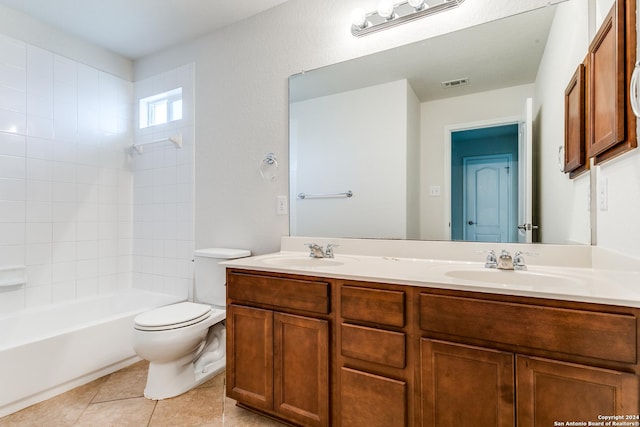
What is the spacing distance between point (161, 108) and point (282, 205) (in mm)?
1713

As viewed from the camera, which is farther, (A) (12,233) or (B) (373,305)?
(A) (12,233)

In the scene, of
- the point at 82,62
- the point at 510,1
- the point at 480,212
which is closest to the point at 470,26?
the point at 510,1

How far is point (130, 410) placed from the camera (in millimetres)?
1724

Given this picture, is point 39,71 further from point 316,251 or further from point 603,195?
point 603,195

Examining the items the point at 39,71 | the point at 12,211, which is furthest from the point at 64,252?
the point at 39,71

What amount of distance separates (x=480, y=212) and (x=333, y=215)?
82cm

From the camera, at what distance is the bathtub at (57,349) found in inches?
66.6

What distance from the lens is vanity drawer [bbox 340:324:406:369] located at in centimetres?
118

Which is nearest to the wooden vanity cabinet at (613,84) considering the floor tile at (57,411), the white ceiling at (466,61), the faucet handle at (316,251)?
the white ceiling at (466,61)

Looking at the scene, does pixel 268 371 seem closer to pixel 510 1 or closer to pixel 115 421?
pixel 115 421

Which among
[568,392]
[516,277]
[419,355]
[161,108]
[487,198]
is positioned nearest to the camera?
[568,392]

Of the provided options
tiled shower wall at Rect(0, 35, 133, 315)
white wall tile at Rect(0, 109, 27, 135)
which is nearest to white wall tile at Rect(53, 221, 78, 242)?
tiled shower wall at Rect(0, 35, 133, 315)

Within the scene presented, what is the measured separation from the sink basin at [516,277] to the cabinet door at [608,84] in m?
0.49

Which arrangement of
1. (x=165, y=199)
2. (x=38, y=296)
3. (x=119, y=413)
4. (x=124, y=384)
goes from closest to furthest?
(x=119, y=413) < (x=124, y=384) < (x=38, y=296) < (x=165, y=199)
